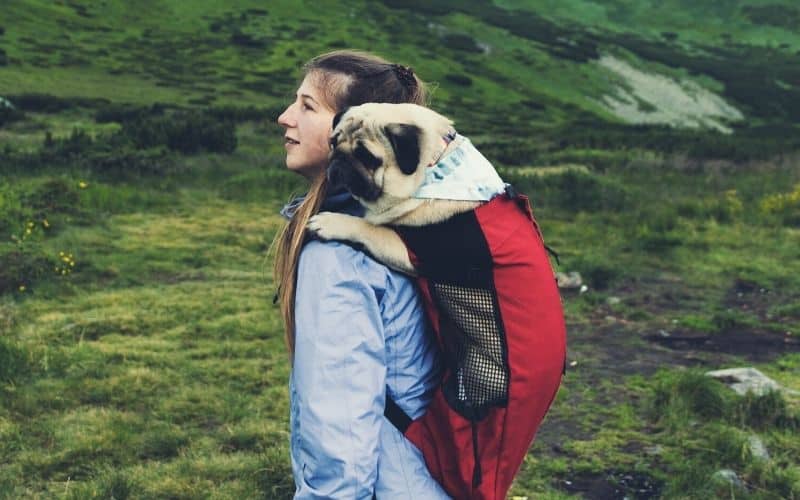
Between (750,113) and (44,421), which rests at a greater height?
(44,421)

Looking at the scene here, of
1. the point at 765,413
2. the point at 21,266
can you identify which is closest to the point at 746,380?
the point at 765,413

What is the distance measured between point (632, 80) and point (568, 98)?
8.83 meters

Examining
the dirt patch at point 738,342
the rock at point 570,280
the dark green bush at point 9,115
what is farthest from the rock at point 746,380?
the dark green bush at point 9,115

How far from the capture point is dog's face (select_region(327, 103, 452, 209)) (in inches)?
88.8

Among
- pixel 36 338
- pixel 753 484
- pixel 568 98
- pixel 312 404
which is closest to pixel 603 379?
pixel 753 484

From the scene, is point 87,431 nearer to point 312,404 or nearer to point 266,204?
point 312,404

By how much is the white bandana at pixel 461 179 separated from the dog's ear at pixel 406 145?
0.16 feet

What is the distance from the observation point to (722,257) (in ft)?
41.8

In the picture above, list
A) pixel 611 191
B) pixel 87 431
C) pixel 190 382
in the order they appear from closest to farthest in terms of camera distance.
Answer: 1. pixel 87 431
2. pixel 190 382
3. pixel 611 191

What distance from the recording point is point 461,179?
7.15 ft

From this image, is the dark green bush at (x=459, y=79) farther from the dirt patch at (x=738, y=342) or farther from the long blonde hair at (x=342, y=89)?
the long blonde hair at (x=342, y=89)

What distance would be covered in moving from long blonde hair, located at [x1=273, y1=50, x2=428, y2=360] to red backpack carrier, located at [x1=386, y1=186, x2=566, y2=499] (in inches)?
18.7

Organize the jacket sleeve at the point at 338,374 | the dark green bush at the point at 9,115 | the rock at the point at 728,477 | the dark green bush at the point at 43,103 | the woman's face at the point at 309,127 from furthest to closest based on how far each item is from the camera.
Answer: the dark green bush at the point at 43,103 → the dark green bush at the point at 9,115 → the rock at the point at 728,477 → the woman's face at the point at 309,127 → the jacket sleeve at the point at 338,374

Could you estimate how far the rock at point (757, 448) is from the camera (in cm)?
583
